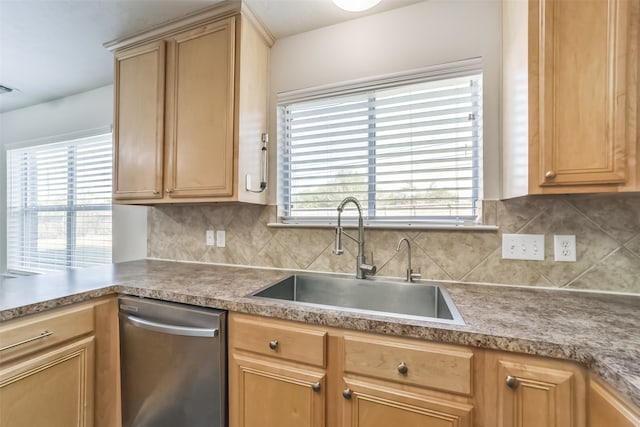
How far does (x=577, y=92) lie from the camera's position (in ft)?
3.08

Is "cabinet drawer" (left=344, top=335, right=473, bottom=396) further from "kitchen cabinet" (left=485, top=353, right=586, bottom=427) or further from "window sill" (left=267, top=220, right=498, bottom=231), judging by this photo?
"window sill" (left=267, top=220, right=498, bottom=231)

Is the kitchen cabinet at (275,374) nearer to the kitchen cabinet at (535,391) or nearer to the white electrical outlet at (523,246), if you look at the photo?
the kitchen cabinet at (535,391)

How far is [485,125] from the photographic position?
4.43ft

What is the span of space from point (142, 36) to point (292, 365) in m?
2.14

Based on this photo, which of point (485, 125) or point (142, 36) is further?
point (142, 36)

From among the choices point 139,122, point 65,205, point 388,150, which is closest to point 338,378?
point 388,150

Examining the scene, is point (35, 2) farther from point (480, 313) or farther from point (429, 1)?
point (480, 313)

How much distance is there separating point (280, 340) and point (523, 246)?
123cm

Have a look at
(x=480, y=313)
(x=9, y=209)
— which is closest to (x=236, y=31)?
(x=480, y=313)

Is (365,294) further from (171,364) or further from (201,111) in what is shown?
(201,111)

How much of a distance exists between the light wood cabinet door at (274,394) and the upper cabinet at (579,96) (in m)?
1.12

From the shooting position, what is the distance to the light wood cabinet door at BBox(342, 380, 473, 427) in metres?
0.81

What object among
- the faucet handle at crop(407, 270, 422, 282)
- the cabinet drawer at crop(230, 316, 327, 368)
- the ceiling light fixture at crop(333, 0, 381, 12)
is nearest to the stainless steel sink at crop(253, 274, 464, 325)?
the faucet handle at crop(407, 270, 422, 282)

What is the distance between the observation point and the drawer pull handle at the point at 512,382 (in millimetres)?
749
